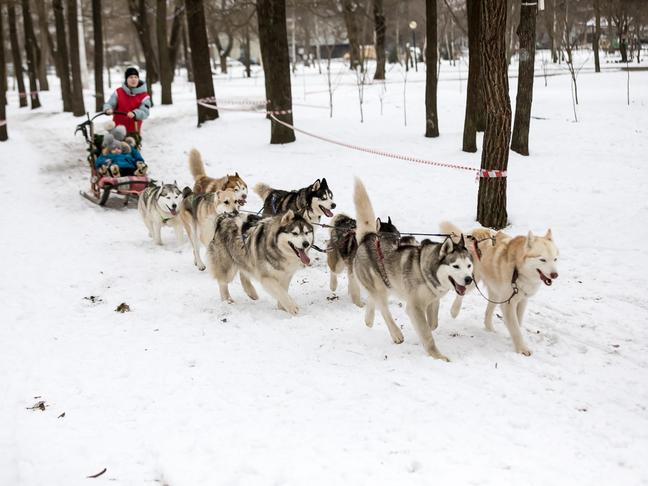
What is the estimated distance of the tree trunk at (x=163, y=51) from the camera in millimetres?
22031

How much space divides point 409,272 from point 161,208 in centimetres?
429

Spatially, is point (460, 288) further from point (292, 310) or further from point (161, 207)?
point (161, 207)

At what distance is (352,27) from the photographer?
29.4 meters

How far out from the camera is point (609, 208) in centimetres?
879

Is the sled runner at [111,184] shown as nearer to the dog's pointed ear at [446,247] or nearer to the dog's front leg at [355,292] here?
the dog's front leg at [355,292]

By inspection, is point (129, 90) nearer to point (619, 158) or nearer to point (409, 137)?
point (409, 137)

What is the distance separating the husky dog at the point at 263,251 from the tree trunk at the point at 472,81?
6.67 metres

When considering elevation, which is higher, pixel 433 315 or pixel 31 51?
pixel 31 51

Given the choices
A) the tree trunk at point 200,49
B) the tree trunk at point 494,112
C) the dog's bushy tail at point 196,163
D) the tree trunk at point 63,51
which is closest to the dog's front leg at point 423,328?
the tree trunk at point 494,112

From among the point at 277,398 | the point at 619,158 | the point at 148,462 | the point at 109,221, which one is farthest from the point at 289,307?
the point at 619,158

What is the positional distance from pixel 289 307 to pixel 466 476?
2.88 m

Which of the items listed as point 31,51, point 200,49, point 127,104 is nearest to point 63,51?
point 31,51

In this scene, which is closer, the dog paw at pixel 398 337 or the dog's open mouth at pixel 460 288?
the dog's open mouth at pixel 460 288

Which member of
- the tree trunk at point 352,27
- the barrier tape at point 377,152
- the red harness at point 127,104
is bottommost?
the barrier tape at point 377,152
